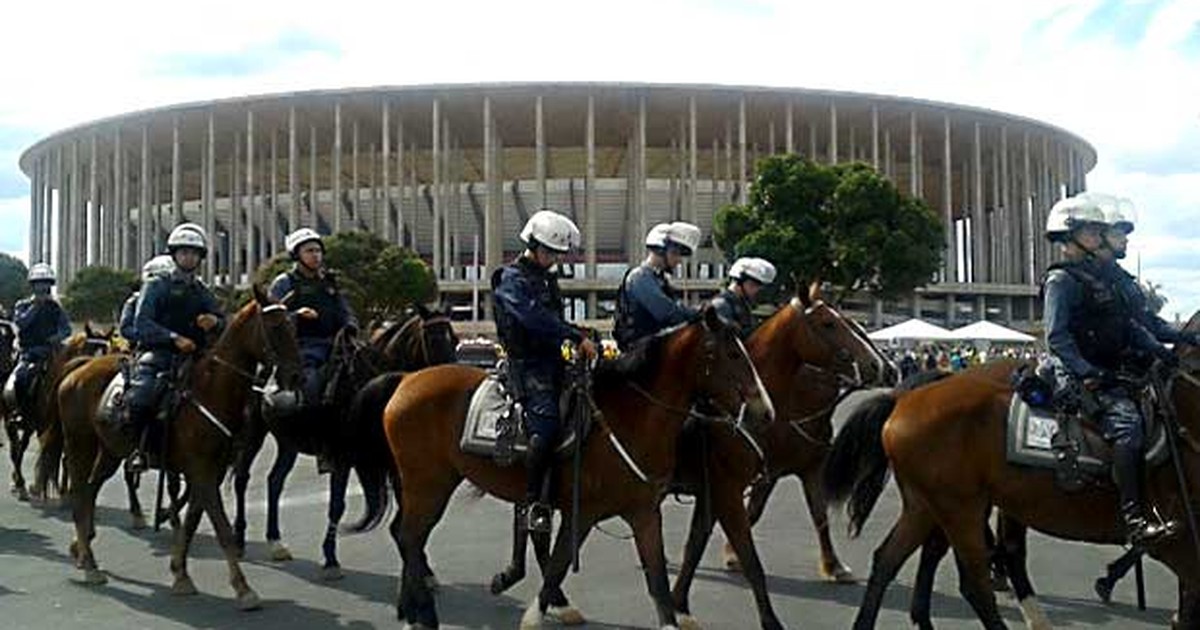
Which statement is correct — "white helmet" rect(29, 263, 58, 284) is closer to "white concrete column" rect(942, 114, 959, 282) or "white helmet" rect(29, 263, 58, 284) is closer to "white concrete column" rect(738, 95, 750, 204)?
"white concrete column" rect(738, 95, 750, 204)

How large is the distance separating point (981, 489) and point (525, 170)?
81141 mm

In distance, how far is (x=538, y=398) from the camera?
7398mm

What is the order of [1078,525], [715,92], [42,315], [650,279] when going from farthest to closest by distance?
1. [715,92]
2. [42,315]
3. [650,279]
4. [1078,525]

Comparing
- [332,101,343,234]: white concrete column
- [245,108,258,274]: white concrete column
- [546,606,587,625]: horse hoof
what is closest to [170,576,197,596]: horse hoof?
[546,606,587,625]: horse hoof

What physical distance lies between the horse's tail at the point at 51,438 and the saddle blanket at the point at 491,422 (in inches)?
259

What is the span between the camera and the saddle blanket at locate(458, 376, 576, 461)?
7.46m

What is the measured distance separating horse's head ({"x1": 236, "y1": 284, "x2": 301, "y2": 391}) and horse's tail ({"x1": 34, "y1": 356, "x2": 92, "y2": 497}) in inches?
165

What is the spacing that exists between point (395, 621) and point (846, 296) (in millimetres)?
42978

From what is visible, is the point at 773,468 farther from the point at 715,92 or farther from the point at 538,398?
the point at 715,92

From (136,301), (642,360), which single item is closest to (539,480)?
(642,360)

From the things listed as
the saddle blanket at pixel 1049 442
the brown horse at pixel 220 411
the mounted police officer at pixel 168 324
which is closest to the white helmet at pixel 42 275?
the mounted police officer at pixel 168 324

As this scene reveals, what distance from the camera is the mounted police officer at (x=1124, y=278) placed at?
7.01 m

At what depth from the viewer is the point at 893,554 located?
7352 millimetres

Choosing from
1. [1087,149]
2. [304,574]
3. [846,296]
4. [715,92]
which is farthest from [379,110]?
[304,574]
